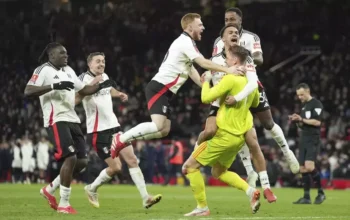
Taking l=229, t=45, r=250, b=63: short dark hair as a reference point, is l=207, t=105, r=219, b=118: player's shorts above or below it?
below

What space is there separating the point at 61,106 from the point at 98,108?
2.02 metres

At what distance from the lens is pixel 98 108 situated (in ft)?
52.8

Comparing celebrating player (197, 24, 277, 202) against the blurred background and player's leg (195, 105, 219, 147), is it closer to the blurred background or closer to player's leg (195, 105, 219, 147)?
player's leg (195, 105, 219, 147)

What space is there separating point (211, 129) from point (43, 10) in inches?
1480

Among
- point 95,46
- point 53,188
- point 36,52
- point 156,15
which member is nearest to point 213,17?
point 156,15

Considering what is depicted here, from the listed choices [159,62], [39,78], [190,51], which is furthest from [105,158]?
[159,62]

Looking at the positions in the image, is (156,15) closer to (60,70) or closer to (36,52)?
(36,52)

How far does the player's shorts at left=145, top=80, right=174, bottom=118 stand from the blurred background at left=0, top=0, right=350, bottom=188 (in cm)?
1828

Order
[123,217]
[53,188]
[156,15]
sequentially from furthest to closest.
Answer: [156,15] → [53,188] → [123,217]

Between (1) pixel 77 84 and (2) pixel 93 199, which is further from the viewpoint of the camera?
(2) pixel 93 199

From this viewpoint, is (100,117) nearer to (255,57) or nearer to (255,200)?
(255,57)

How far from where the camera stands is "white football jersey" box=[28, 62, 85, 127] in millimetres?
13961

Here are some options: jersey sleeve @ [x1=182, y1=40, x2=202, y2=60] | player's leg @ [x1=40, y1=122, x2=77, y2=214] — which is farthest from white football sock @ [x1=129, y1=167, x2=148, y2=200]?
jersey sleeve @ [x1=182, y1=40, x2=202, y2=60]

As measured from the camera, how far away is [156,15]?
148 feet
